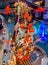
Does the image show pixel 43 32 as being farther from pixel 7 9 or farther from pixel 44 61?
pixel 7 9

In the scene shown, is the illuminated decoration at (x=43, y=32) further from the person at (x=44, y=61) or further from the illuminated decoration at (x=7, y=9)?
the illuminated decoration at (x=7, y=9)

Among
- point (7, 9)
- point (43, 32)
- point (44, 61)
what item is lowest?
point (44, 61)

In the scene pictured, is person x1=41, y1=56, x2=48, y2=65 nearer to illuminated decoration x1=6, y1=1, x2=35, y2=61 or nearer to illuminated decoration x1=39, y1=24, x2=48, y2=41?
illuminated decoration x1=39, y1=24, x2=48, y2=41

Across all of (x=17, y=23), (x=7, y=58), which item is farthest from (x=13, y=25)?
(x=7, y=58)

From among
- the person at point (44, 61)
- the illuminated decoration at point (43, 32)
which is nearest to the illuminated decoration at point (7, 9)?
the illuminated decoration at point (43, 32)

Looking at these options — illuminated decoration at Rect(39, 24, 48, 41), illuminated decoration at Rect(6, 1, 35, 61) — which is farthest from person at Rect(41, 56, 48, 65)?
illuminated decoration at Rect(6, 1, 35, 61)

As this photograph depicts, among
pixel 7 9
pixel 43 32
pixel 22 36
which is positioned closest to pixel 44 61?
pixel 43 32

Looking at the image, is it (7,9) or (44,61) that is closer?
(7,9)

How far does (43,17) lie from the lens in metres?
1.81

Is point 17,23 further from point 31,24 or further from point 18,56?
point 18,56

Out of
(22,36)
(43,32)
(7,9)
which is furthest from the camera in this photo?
(43,32)

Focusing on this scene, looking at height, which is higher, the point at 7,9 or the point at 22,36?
the point at 7,9

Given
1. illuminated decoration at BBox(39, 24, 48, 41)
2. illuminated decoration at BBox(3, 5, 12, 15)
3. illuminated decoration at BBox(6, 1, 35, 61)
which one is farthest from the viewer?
illuminated decoration at BBox(39, 24, 48, 41)

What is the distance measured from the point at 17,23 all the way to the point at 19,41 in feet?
0.64
